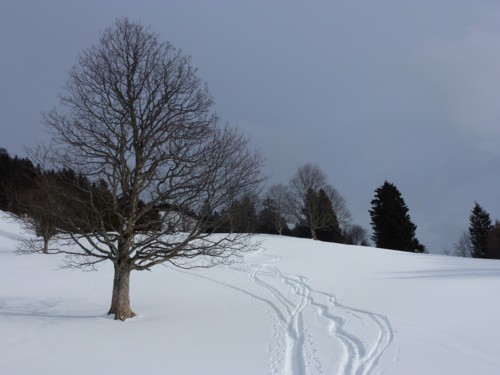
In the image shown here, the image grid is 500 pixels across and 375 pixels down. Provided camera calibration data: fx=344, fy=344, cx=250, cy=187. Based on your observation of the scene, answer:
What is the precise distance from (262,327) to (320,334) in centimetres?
163

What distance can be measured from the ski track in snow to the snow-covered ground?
0.09 feet

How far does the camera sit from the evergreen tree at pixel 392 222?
146ft

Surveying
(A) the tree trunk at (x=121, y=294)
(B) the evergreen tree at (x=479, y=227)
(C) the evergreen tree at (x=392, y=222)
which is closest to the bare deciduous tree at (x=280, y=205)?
(C) the evergreen tree at (x=392, y=222)

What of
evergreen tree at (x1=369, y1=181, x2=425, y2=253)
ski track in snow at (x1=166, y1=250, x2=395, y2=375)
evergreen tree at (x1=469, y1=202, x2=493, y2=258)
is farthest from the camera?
evergreen tree at (x1=469, y1=202, x2=493, y2=258)

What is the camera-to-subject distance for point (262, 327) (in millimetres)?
8953

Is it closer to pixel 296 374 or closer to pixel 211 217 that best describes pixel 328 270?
pixel 211 217

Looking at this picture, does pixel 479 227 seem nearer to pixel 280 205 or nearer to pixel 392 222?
pixel 392 222

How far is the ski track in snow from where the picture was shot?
6.08m

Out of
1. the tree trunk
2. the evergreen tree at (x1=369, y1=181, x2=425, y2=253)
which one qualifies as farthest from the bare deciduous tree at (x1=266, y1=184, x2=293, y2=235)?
the tree trunk

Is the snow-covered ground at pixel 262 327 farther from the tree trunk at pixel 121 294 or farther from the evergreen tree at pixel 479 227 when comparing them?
the evergreen tree at pixel 479 227

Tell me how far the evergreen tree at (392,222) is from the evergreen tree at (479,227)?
538 inches

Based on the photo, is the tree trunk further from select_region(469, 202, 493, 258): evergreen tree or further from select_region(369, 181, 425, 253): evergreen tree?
select_region(469, 202, 493, 258): evergreen tree

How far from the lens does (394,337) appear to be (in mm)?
7418

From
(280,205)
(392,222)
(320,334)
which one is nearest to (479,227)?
(392,222)
